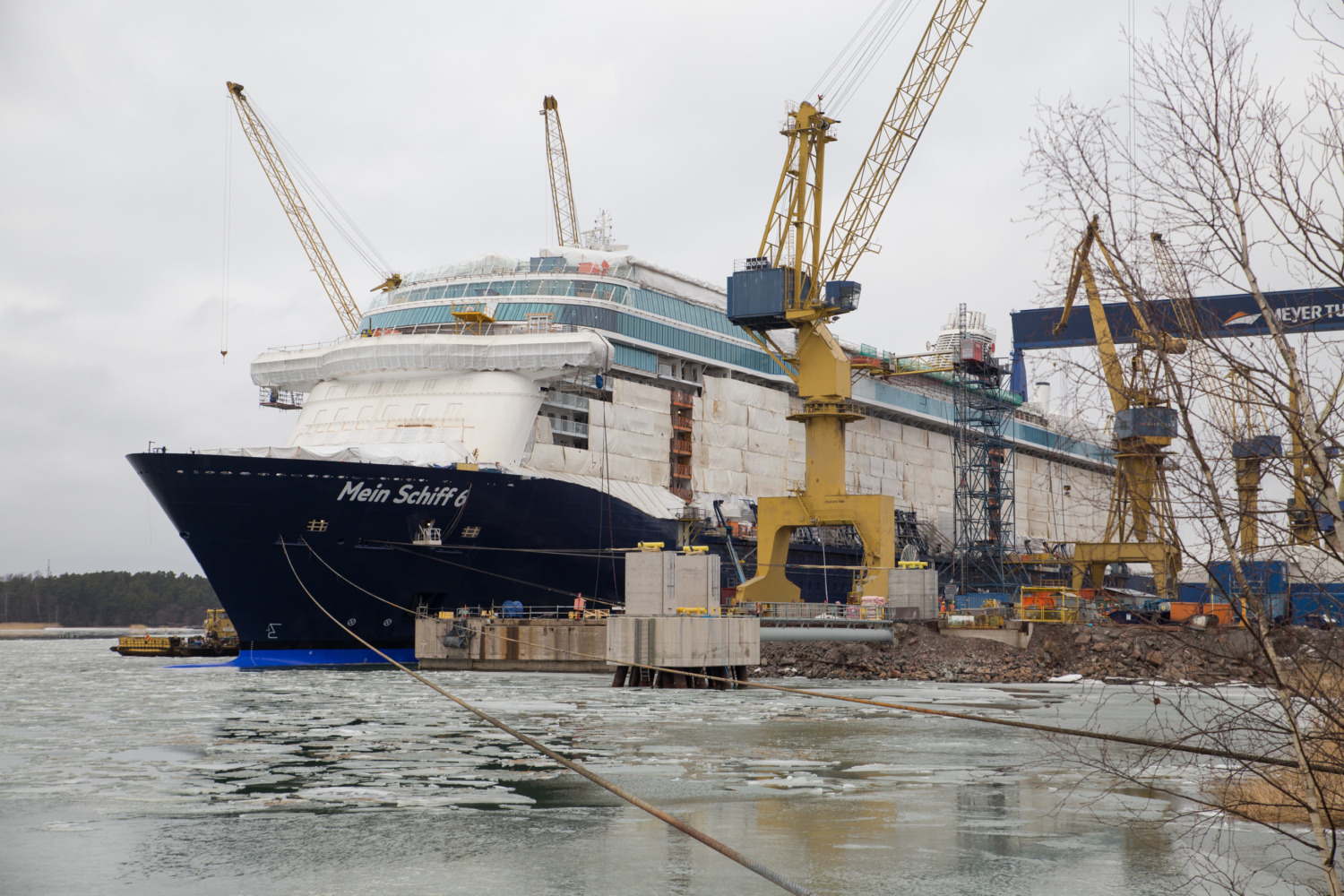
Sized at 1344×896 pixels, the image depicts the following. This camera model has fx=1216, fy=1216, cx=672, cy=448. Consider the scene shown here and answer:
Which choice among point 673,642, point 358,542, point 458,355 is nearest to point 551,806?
point 673,642

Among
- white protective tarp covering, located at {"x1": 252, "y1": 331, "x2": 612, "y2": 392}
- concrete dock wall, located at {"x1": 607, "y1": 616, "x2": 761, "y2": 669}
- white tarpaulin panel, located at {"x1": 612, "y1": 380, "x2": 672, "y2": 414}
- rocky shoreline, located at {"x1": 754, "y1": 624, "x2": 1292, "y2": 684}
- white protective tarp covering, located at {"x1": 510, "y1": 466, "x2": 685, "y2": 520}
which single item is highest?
white protective tarp covering, located at {"x1": 252, "y1": 331, "x2": 612, "y2": 392}

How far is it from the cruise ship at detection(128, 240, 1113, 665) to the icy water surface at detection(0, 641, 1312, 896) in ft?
42.1

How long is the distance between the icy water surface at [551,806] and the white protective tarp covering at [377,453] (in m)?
13.6

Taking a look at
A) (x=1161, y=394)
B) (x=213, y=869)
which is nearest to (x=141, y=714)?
(x=213, y=869)

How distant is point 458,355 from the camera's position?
48938 millimetres

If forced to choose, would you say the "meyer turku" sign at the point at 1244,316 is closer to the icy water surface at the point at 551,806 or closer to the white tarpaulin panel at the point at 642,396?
the icy water surface at the point at 551,806

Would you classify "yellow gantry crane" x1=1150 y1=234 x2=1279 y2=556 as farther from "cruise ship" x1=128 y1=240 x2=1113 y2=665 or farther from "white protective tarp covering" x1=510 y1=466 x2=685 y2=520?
"white protective tarp covering" x1=510 y1=466 x2=685 y2=520

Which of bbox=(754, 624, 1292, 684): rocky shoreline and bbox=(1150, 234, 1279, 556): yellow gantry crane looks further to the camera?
bbox=(754, 624, 1292, 684): rocky shoreline

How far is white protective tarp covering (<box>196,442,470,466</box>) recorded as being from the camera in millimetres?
40531

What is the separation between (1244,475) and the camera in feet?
24.1

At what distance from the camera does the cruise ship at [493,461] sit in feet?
133

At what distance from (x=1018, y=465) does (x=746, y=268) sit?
4657 centimetres

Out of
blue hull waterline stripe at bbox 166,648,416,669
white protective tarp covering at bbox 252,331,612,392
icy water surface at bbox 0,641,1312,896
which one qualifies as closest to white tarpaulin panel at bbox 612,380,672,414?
white protective tarp covering at bbox 252,331,612,392

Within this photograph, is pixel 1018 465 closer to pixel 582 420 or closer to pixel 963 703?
pixel 582 420
